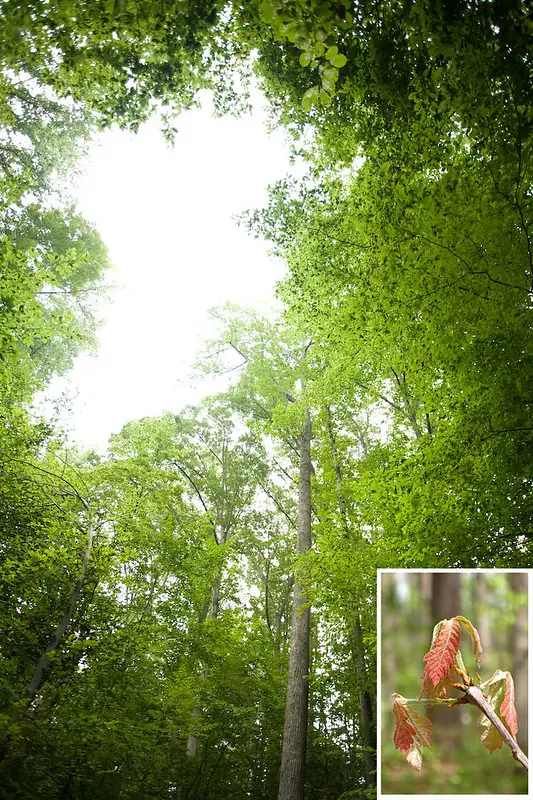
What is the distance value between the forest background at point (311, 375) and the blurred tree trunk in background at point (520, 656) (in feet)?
0.77

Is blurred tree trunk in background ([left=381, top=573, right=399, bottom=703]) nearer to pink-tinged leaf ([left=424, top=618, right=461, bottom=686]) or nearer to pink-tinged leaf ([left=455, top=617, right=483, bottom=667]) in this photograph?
pink-tinged leaf ([left=424, top=618, right=461, bottom=686])

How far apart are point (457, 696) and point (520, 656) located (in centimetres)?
52

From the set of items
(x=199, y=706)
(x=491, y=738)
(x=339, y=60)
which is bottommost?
(x=199, y=706)

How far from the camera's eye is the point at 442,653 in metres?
2.30

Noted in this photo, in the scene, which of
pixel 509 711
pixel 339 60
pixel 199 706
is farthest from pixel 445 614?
pixel 199 706

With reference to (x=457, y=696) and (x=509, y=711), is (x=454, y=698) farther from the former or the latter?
(x=509, y=711)

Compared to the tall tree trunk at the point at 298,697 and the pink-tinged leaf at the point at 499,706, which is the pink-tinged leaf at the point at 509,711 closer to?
the pink-tinged leaf at the point at 499,706

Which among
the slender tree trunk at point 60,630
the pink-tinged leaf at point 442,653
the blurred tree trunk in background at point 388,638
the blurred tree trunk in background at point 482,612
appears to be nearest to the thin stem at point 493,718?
the pink-tinged leaf at point 442,653

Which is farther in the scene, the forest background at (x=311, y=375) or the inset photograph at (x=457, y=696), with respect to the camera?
the forest background at (x=311, y=375)

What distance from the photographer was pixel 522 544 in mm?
3014

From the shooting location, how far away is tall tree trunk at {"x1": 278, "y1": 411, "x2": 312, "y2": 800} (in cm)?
440

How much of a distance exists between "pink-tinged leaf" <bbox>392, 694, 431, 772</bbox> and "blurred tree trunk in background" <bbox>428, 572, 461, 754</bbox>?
5cm

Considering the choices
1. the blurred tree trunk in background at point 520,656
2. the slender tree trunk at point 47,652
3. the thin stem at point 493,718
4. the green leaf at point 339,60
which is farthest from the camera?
the slender tree trunk at point 47,652

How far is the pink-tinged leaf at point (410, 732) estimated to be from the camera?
2.41m
